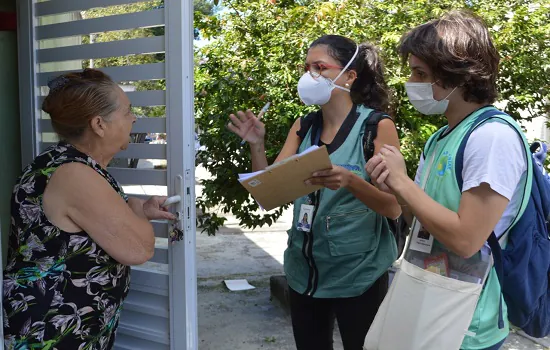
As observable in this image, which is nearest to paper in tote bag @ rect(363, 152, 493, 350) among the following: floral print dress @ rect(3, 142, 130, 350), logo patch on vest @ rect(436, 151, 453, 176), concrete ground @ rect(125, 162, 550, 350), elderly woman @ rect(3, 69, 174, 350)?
logo patch on vest @ rect(436, 151, 453, 176)

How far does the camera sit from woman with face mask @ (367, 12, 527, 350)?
1.49m

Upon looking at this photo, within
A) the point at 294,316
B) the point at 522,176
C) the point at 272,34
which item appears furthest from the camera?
the point at 272,34

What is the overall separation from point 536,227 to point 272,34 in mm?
3685

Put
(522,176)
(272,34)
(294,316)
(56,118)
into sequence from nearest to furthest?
1. (522,176)
2. (56,118)
3. (294,316)
4. (272,34)

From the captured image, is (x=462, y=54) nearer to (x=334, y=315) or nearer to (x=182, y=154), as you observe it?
(x=182, y=154)

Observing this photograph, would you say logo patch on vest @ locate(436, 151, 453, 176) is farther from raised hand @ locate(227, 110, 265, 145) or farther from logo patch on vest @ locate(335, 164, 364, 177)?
raised hand @ locate(227, 110, 265, 145)

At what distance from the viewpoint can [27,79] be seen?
2.78 metres

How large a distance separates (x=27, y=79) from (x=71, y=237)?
126cm

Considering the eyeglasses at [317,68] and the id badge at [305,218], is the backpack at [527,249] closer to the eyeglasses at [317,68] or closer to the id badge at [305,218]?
the id badge at [305,218]

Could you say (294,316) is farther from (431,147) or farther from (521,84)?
(521,84)

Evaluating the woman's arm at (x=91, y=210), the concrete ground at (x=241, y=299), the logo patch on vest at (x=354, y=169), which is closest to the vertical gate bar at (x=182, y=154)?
the concrete ground at (x=241, y=299)

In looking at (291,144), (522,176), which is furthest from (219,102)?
(522,176)

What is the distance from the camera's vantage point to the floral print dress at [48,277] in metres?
1.87

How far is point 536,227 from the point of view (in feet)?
5.19
